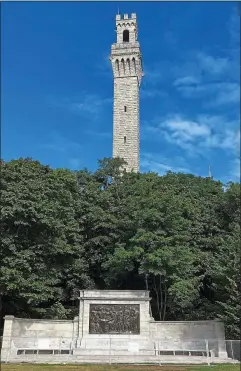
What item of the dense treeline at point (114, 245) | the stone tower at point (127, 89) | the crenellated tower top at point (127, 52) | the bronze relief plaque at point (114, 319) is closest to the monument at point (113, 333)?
the bronze relief plaque at point (114, 319)

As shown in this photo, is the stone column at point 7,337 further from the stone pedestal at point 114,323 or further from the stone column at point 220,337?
the stone column at point 220,337

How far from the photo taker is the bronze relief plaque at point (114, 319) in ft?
83.8

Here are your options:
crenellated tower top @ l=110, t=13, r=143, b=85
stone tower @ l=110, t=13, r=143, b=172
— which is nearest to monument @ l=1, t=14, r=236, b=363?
stone tower @ l=110, t=13, r=143, b=172

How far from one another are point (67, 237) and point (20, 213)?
5271 mm

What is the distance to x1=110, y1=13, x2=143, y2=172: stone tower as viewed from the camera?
51594 millimetres

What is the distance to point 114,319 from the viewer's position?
25.7 m

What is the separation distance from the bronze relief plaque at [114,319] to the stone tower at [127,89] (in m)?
25.5

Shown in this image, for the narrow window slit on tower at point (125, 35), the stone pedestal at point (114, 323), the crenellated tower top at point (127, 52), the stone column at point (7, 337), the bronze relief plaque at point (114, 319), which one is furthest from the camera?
the narrow window slit on tower at point (125, 35)

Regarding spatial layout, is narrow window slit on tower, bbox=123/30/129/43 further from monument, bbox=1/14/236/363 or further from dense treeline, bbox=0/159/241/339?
monument, bbox=1/14/236/363

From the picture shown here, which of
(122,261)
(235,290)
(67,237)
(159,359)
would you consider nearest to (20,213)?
(67,237)

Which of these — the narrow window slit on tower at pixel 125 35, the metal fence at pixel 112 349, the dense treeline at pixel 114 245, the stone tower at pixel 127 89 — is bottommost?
the metal fence at pixel 112 349

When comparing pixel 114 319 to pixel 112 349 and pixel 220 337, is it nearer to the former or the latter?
pixel 112 349

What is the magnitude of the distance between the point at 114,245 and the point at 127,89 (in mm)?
27640

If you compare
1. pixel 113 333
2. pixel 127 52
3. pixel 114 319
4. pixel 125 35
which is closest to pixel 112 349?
pixel 113 333
